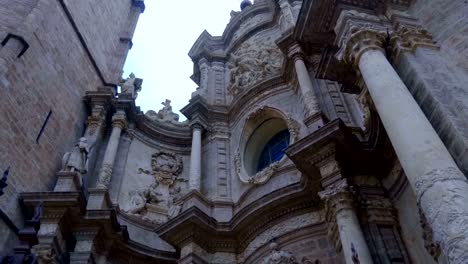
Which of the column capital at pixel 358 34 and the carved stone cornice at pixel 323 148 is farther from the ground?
the column capital at pixel 358 34

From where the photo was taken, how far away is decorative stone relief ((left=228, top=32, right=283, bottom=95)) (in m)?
13.2

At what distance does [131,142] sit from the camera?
44.9 ft

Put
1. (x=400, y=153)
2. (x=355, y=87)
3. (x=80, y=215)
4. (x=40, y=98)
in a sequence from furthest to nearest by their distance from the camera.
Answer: (x=40, y=98) < (x=80, y=215) < (x=355, y=87) < (x=400, y=153)

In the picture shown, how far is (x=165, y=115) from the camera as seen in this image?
51.4 ft

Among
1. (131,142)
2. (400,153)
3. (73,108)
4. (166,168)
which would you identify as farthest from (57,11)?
(400,153)

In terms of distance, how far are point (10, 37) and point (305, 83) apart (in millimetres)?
7327

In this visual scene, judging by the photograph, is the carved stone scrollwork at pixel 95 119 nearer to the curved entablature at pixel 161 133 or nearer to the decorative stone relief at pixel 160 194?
the curved entablature at pixel 161 133

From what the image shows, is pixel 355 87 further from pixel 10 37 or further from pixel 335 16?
pixel 10 37

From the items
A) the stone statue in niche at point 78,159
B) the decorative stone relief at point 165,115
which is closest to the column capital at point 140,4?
the decorative stone relief at point 165,115

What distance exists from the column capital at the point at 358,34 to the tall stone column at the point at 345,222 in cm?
231

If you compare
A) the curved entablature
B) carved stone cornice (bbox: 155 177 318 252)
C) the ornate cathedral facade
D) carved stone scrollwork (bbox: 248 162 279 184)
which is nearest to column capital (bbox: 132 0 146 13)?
the ornate cathedral facade

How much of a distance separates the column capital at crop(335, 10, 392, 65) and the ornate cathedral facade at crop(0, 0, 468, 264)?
31 mm

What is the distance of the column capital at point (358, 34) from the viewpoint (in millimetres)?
6582

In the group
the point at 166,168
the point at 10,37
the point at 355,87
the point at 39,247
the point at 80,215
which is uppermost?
the point at 10,37
